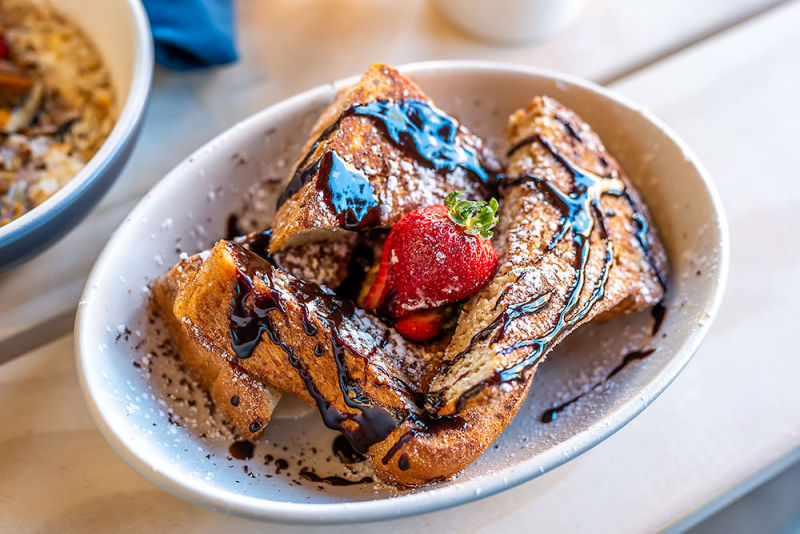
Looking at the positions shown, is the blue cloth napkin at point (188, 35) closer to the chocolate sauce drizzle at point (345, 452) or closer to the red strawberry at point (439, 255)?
the red strawberry at point (439, 255)

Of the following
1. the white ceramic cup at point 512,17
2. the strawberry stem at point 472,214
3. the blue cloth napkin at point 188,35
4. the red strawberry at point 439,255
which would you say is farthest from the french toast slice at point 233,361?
the white ceramic cup at point 512,17

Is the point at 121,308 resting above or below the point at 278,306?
below

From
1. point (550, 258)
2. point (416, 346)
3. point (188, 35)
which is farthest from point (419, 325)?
point (188, 35)

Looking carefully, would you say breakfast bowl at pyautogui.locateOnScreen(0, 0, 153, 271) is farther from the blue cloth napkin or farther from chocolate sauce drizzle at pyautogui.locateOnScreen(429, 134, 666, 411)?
chocolate sauce drizzle at pyautogui.locateOnScreen(429, 134, 666, 411)

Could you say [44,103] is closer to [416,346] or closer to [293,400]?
[293,400]

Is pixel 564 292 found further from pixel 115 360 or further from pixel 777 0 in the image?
pixel 777 0

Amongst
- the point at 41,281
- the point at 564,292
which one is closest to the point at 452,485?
the point at 564,292

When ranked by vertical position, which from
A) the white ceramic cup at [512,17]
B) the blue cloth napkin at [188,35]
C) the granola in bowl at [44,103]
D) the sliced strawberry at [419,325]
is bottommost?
the granola in bowl at [44,103]
